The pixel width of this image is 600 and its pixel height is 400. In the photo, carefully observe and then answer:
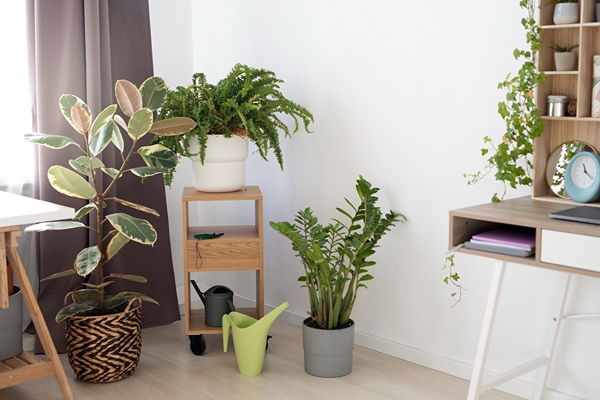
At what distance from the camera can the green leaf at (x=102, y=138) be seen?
2822 mm

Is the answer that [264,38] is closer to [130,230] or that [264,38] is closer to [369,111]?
[369,111]

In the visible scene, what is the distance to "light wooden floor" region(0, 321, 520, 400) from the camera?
9.37ft

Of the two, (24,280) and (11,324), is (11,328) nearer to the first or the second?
(11,324)

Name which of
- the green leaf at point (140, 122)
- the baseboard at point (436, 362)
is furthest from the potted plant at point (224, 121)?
the baseboard at point (436, 362)

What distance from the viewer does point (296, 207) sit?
358cm

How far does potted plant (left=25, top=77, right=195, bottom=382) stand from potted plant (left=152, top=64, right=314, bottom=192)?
12 cm

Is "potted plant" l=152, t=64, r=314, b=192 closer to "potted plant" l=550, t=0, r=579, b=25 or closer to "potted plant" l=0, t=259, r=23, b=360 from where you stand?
"potted plant" l=0, t=259, r=23, b=360

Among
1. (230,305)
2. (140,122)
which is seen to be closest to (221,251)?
(230,305)

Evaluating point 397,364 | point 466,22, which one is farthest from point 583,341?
point 466,22

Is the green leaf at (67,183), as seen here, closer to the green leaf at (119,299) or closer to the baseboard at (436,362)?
the green leaf at (119,299)

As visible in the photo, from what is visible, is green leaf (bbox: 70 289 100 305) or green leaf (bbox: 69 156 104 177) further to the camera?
green leaf (bbox: 70 289 100 305)

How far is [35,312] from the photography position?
2715 mm


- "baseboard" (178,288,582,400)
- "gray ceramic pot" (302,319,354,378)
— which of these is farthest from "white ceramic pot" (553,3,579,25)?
"gray ceramic pot" (302,319,354,378)

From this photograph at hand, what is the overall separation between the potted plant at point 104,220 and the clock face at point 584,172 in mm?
1364
